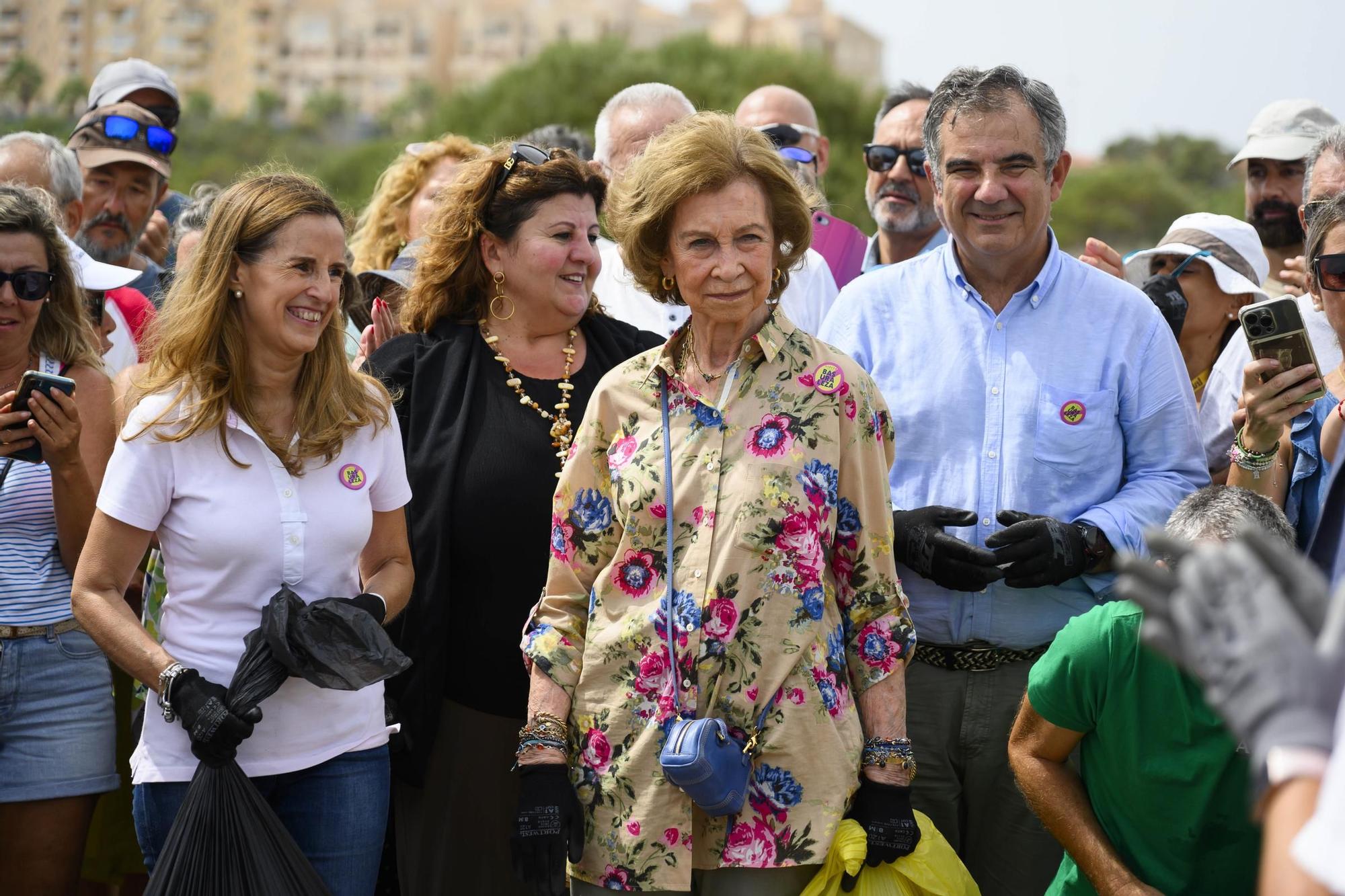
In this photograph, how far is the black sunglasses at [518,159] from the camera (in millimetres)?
4082

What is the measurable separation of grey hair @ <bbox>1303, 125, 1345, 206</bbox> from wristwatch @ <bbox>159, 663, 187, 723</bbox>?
3534 mm

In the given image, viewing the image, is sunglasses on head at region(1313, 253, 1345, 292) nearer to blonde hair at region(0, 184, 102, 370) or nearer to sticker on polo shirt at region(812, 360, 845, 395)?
sticker on polo shirt at region(812, 360, 845, 395)

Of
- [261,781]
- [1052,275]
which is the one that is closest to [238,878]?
[261,781]

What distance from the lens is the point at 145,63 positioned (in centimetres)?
637

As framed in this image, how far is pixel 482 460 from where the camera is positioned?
3844 mm

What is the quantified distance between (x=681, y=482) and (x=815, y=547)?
0.31 meters

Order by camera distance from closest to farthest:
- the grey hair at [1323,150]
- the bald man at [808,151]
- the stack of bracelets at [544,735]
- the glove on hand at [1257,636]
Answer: the glove on hand at [1257,636] → the stack of bracelets at [544,735] → the grey hair at [1323,150] → the bald man at [808,151]

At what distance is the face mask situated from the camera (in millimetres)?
4723

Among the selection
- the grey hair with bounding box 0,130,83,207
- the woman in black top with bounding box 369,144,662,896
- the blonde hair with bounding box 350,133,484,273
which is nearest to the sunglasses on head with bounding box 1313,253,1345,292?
the woman in black top with bounding box 369,144,662,896

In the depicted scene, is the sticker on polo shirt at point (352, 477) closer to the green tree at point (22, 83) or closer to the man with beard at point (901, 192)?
the man with beard at point (901, 192)

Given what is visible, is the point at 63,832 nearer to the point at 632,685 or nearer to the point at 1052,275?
the point at 632,685

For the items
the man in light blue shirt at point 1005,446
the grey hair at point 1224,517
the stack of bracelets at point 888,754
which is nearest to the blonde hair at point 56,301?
the man in light blue shirt at point 1005,446

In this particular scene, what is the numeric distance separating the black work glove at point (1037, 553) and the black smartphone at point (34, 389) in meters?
2.32

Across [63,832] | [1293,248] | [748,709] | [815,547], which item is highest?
[1293,248]
